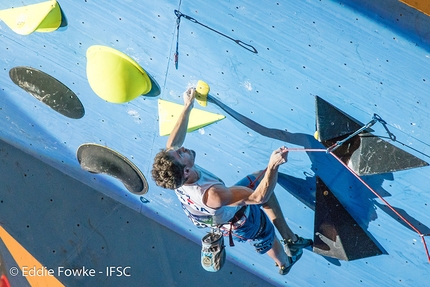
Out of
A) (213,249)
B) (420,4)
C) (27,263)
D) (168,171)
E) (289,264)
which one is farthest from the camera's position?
(27,263)

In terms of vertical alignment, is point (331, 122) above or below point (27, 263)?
above

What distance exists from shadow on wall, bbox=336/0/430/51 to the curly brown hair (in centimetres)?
87

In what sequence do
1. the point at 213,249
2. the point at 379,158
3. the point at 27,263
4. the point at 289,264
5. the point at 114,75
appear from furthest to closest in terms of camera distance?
the point at 27,263
the point at 289,264
the point at 213,249
the point at 114,75
the point at 379,158

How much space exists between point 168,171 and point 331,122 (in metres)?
0.69

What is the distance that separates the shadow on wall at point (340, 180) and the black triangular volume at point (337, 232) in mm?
30

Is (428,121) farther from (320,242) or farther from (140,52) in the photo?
(140,52)

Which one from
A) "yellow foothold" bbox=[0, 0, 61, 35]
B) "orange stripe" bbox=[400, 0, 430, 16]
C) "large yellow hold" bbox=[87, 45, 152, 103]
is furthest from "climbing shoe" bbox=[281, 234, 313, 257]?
"yellow foothold" bbox=[0, 0, 61, 35]

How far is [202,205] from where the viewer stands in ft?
7.04

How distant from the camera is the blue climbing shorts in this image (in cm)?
242

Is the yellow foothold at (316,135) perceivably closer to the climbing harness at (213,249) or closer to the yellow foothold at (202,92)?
the yellow foothold at (202,92)

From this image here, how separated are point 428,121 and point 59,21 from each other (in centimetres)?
165

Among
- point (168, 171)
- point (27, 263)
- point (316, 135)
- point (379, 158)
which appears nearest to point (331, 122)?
point (316, 135)

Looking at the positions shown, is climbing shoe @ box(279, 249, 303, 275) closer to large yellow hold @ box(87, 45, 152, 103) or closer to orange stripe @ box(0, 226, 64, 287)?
large yellow hold @ box(87, 45, 152, 103)

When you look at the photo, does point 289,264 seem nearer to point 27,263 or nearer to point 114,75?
point 114,75
